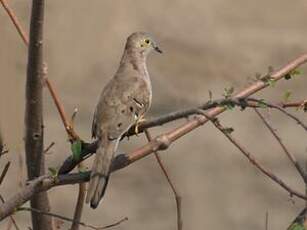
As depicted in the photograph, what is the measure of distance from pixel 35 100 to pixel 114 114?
0.17 m

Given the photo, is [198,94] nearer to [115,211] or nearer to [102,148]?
[115,211]

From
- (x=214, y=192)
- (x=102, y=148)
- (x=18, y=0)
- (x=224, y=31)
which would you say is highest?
(x=18, y=0)

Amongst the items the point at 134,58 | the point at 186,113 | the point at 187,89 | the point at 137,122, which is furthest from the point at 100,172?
the point at 187,89

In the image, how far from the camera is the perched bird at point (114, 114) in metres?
1.53

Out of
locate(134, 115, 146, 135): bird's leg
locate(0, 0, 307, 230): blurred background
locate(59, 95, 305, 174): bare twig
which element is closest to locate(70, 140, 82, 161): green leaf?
locate(59, 95, 305, 174): bare twig

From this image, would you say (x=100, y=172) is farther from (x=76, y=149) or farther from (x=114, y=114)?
(x=114, y=114)

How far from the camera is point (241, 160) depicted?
12.4 ft

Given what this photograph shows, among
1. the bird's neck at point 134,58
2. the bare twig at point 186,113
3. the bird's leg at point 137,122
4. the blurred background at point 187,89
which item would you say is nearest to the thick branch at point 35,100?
the bare twig at point 186,113

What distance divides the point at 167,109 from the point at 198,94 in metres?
0.15

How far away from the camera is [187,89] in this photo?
12.4 feet

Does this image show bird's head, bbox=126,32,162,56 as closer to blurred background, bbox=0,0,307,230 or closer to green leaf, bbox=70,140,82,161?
green leaf, bbox=70,140,82,161

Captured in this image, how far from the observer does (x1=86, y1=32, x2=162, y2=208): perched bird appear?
1.53m

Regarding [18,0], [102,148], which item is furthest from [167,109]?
[102,148]

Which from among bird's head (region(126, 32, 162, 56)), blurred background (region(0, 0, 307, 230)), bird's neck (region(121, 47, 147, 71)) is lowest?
bird's neck (region(121, 47, 147, 71))
